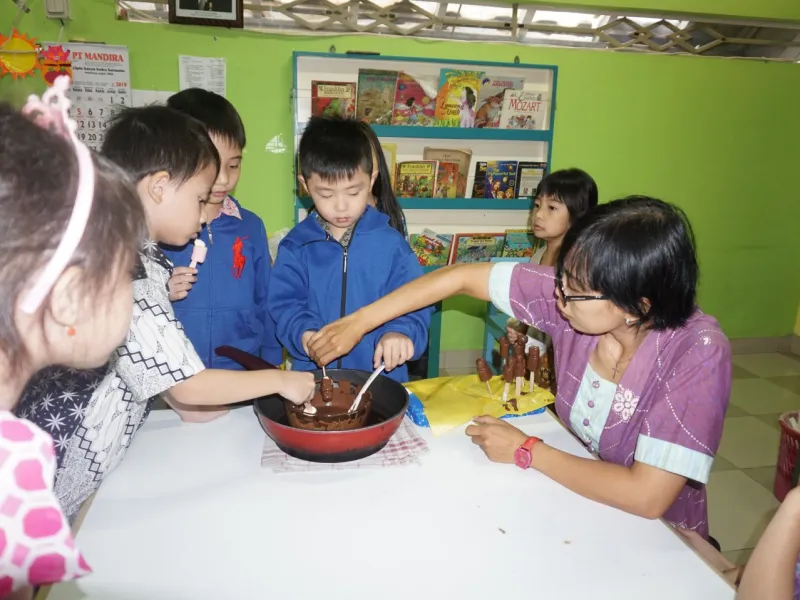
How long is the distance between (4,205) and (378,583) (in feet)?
2.20

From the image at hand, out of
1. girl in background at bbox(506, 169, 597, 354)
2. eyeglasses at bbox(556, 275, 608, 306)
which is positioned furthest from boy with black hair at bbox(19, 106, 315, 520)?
girl in background at bbox(506, 169, 597, 354)

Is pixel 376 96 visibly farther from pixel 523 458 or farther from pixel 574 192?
pixel 523 458

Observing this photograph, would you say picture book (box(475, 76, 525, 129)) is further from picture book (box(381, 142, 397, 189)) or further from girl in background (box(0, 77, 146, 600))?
girl in background (box(0, 77, 146, 600))

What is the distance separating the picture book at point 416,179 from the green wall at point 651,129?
2.14 ft

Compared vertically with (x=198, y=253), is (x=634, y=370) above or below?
below

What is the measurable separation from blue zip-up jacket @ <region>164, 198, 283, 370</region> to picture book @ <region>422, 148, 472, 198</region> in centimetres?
176

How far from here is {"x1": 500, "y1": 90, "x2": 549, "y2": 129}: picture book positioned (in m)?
3.43

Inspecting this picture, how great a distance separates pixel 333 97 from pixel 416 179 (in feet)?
2.18

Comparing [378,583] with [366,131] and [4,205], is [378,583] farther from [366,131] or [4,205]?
[366,131]

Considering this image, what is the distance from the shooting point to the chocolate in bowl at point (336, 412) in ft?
3.71

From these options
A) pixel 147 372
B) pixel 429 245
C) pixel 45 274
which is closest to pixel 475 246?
pixel 429 245

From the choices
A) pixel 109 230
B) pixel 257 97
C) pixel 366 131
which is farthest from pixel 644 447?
pixel 257 97

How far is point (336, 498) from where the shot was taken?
40.2 inches

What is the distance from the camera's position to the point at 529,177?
353 centimetres
